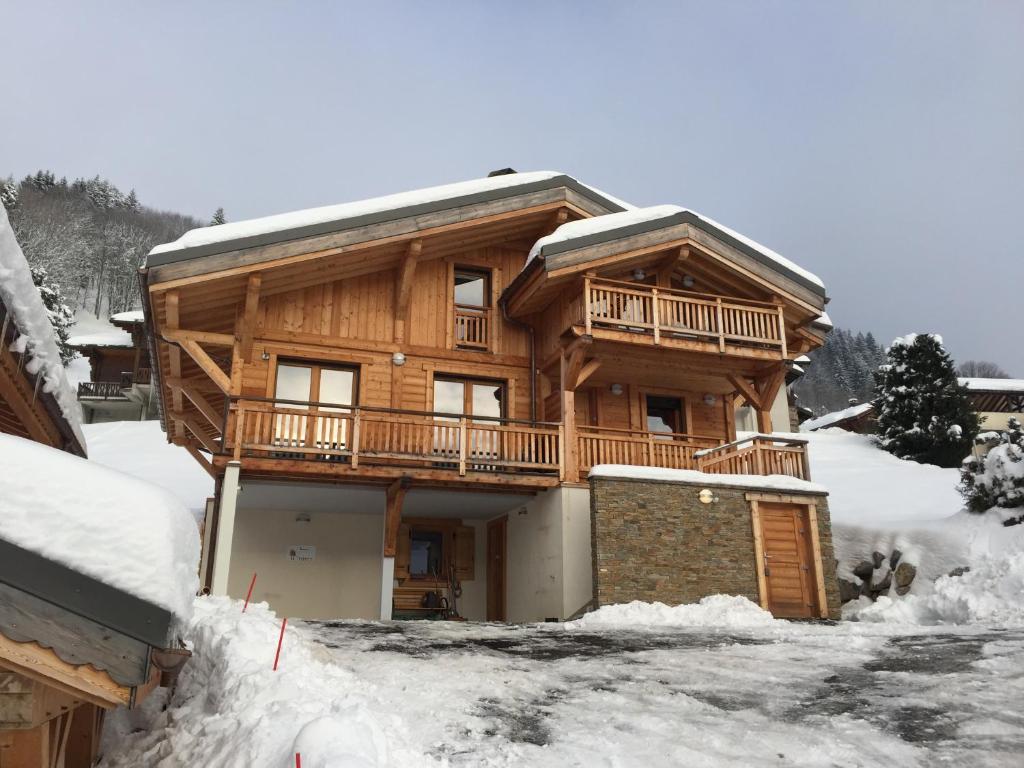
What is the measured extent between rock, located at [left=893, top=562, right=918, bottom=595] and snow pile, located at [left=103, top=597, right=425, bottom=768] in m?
13.4

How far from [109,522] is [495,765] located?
96.4 inches

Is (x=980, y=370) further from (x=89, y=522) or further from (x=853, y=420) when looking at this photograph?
(x=89, y=522)

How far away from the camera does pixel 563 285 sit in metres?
15.3

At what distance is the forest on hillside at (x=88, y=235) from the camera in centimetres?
6556

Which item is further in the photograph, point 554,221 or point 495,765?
point 554,221

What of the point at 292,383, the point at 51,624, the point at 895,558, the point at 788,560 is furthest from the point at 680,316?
the point at 51,624

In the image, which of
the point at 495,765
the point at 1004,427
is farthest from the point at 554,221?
the point at 1004,427

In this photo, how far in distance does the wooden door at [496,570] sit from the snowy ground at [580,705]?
26.8 feet

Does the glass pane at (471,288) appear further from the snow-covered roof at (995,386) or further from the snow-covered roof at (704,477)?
the snow-covered roof at (995,386)

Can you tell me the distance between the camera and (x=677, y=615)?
11461 millimetres

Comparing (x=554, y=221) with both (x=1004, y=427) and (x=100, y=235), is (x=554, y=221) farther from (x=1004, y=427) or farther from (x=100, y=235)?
(x=100, y=235)

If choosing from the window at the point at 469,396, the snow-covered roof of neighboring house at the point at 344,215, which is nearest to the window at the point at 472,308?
the window at the point at 469,396

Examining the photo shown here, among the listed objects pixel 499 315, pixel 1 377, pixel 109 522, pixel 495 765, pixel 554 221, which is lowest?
pixel 495 765

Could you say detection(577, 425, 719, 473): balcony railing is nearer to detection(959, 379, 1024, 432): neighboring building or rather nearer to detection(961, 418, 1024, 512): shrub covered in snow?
detection(961, 418, 1024, 512): shrub covered in snow
